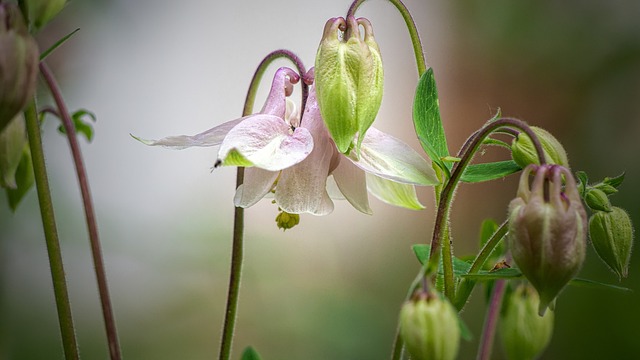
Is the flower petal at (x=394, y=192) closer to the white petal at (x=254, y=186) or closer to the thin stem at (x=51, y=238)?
the white petal at (x=254, y=186)

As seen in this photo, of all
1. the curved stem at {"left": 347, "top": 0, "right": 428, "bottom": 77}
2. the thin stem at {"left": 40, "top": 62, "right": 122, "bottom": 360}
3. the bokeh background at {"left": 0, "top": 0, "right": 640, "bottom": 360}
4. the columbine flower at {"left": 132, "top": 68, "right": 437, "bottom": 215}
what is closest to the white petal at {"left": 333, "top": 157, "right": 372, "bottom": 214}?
the columbine flower at {"left": 132, "top": 68, "right": 437, "bottom": 215}

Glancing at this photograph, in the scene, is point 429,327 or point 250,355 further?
point 250,355

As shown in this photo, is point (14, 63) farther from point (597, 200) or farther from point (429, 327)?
point (597, 200)

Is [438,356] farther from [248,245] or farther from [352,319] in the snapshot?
[248,245]

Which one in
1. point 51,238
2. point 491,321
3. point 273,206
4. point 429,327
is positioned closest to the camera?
point 429,327

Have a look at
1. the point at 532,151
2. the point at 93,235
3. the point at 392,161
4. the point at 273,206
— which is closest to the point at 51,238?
the point at 93,235

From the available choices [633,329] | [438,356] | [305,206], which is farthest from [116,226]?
[438,356]

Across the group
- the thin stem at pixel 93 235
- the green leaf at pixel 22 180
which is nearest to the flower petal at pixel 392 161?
the thin stem at pixel 93 235

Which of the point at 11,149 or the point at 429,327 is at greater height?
the point at 11,149
